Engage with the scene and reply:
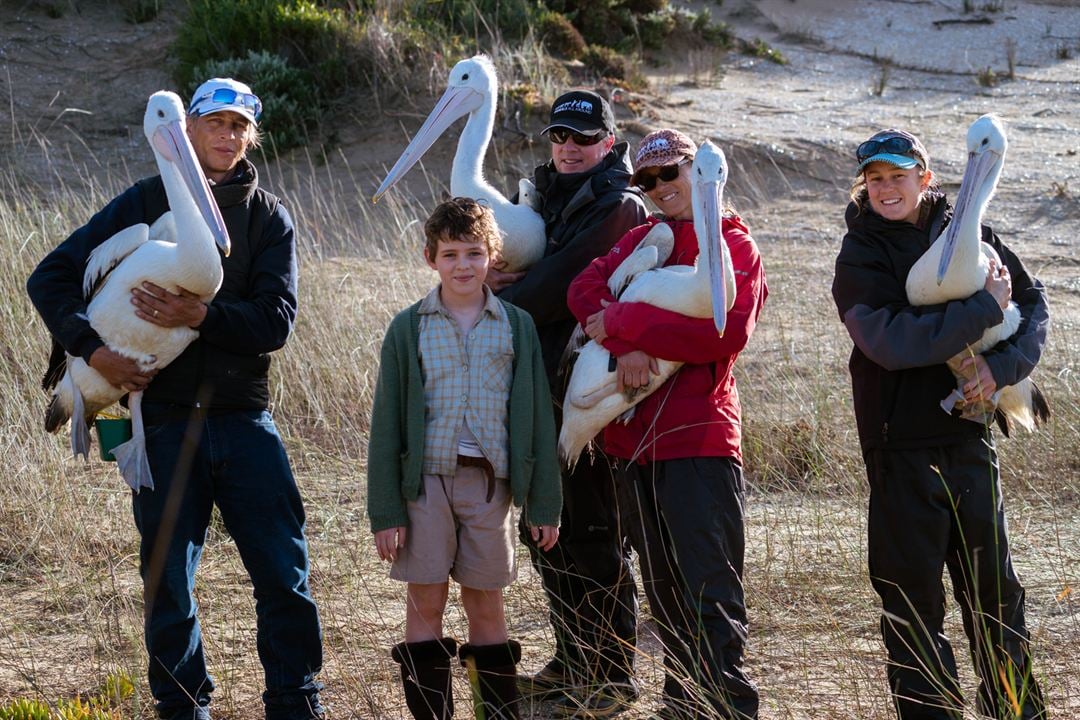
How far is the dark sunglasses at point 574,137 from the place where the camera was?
4629 mm

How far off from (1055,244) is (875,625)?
696 centimetres

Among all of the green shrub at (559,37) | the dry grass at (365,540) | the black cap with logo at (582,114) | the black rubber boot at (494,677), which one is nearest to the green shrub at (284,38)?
the green shrub at (559,37)

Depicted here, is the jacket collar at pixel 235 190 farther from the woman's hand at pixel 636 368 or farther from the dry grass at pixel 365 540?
the dry grass at pixel 365 540

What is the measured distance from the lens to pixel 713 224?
Answer: 3961 mm

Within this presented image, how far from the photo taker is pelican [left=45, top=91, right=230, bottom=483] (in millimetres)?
4133

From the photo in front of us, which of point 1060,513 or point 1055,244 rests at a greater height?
point 1055,244

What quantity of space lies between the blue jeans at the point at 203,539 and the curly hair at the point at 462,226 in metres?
0.87

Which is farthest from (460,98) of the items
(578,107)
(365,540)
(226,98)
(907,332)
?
(907,332)

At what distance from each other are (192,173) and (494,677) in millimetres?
1800

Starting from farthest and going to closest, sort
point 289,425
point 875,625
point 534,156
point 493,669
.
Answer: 1. point 534,156
2. point 289,425
3. point 875,625
4. point 493,669

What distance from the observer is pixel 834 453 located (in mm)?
6758

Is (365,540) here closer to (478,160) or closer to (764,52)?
(478,160)

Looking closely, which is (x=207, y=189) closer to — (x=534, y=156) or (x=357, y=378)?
(x=357, y=378)

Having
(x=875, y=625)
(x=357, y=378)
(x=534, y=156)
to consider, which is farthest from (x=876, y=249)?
(x=534, y=156)
